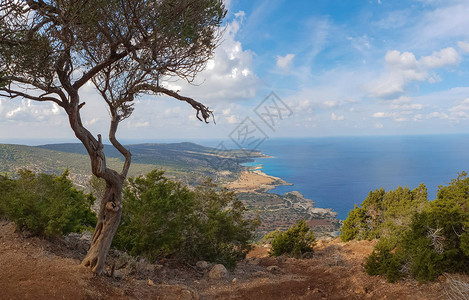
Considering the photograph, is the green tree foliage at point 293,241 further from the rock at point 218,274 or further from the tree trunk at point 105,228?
the tree trunk at point 105,228

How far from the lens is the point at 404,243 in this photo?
6.34 meters

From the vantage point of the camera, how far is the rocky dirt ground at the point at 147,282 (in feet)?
13.8

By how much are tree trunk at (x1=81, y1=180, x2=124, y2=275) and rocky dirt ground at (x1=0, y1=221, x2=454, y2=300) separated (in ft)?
0.62

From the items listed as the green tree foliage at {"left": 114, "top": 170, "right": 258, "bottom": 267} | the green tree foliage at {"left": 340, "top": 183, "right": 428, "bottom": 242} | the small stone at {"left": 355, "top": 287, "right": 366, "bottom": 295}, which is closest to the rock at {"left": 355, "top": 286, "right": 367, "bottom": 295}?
the small stone at {"left": 355, "top": 287, "right": 366, "bottom": 295}

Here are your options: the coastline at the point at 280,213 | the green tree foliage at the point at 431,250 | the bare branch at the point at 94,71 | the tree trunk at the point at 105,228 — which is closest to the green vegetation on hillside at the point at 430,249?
the green tree foliage at the point at 431,250

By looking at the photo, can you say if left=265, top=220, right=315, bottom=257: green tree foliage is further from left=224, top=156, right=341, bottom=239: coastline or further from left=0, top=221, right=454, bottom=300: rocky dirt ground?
left=224, top=156, right=341, bottom=239: coastline

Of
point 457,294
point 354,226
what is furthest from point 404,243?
point 354,226

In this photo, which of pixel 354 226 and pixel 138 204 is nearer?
pixel 138 204

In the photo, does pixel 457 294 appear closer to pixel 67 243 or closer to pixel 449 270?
pixel 449 270

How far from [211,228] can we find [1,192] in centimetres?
693

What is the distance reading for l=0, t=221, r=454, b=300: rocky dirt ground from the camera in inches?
165

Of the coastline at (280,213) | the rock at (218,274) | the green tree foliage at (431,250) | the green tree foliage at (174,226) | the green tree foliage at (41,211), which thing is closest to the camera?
the green tree foliage at (431,250)

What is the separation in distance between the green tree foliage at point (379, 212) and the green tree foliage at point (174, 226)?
772 cm

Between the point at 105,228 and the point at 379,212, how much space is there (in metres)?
14.9
